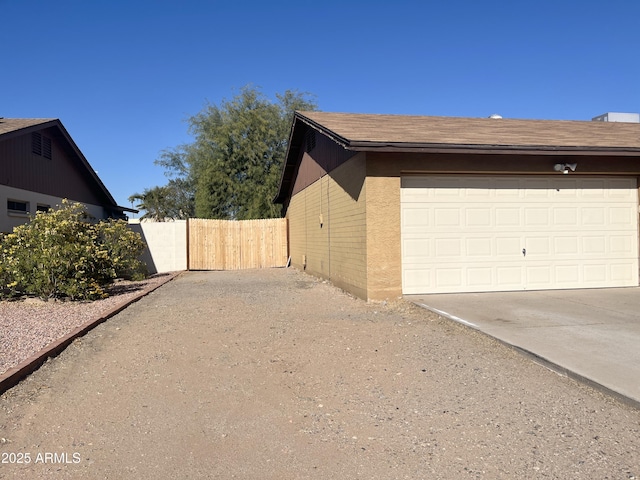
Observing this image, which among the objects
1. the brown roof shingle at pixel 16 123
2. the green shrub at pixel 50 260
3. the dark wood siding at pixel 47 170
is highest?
the brown roof shingle at pixel 16 123

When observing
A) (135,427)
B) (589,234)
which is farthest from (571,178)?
(135,427)

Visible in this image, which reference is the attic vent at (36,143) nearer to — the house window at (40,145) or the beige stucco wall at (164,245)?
the house window at (40,145)

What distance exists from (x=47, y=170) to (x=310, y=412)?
14.9 metres

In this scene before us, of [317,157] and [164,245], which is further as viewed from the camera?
[164,245]

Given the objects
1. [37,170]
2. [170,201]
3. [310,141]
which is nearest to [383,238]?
[310,141]

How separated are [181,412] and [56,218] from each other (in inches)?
328

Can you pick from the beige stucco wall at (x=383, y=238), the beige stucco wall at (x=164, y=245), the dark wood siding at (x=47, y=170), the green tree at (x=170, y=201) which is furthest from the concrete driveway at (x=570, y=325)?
the green tree at (x=170, y=201)

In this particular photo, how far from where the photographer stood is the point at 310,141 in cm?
1574

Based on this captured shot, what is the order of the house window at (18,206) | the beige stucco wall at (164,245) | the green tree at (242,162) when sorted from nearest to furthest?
the house window at (18,206), the beige stucco wall at (164,245), the green tree at (242,162)

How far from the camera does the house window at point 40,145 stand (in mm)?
14942

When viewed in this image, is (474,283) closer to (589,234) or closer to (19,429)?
(589,234)

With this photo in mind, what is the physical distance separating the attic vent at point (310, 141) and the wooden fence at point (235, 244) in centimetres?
552

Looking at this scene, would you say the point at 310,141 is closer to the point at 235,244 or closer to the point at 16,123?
the point at 235,244

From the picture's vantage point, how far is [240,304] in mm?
10258
